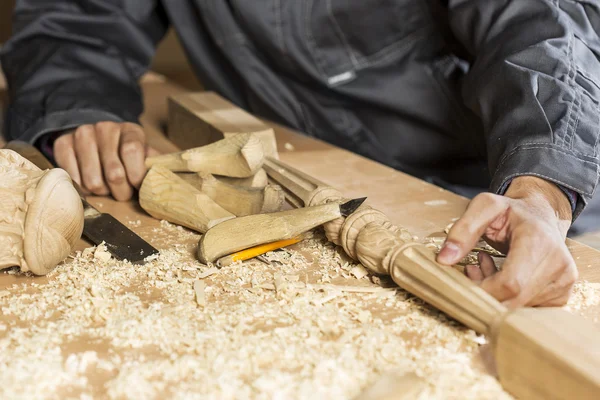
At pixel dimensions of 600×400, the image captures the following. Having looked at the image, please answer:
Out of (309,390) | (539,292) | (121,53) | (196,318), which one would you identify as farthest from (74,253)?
(121,53)

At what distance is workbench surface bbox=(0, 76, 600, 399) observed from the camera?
66 centimetres

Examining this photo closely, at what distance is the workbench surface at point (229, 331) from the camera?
0.66 metres

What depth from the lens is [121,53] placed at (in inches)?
69.0

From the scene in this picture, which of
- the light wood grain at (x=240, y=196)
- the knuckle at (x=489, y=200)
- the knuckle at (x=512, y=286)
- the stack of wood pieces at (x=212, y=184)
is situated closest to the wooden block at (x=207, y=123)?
the stack of wood pieces at (x=212, y=184)

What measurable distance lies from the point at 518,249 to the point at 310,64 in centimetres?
104

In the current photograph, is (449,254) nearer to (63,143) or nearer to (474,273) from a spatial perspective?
(474,273)

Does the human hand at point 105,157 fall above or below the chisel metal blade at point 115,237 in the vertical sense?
above

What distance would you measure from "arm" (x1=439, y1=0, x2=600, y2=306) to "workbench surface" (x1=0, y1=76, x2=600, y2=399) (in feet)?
0.32

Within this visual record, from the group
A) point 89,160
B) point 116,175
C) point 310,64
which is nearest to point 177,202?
point 116,175

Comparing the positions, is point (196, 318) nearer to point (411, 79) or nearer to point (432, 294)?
point (432, 294)

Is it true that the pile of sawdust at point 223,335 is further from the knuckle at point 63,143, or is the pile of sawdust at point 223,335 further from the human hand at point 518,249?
the knuckle at point 63,143

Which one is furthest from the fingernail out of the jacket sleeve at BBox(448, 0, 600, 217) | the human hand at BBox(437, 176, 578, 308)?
the jacket sleeve at BBox(448, 0, 600, 217)

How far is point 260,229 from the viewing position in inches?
36.1

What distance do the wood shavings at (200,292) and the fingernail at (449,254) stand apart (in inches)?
12.6
